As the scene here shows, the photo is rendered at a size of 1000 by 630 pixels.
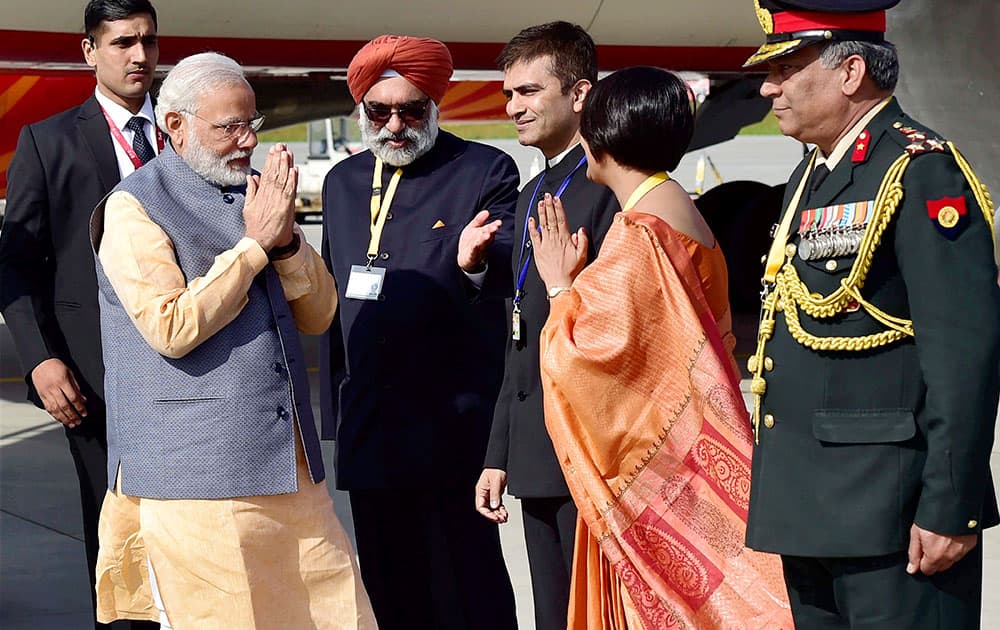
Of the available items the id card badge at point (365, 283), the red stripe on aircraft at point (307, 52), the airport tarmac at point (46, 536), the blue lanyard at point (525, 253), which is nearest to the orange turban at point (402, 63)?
the id card badge at point (365, 283)

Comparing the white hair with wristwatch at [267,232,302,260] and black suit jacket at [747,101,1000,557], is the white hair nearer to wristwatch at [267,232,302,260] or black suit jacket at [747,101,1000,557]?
wristwatch at [267,232,302,260]

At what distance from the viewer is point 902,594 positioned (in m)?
2.30

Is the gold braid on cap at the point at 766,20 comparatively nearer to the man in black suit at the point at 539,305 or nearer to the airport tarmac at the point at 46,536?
the man in black suit at the point at 539,305

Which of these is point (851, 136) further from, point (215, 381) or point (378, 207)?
point (378, 207)

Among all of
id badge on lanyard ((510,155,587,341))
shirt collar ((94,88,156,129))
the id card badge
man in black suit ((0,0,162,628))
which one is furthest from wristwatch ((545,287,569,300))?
shirt collar ((94,88,156,129))

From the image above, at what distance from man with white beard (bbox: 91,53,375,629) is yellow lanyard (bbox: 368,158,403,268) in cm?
54

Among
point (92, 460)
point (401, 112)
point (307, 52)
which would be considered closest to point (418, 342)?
point (401, 112)

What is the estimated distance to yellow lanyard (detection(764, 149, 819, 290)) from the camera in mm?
2465

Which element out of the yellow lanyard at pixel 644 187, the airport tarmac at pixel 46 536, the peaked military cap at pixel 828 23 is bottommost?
the airport tarmac at pixel 46 536

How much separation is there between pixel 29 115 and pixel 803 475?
7402 mm

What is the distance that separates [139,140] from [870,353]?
2.25 metres

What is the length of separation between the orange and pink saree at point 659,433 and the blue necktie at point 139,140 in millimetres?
1584

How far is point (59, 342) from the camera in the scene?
3803mm

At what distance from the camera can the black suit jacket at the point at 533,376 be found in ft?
10.3
